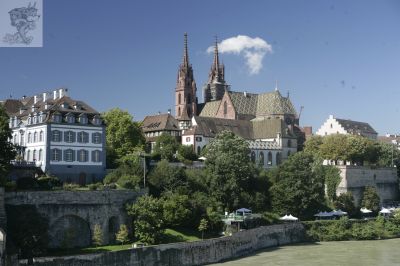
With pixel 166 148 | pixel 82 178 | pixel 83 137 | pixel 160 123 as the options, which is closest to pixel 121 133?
pixel 166 148

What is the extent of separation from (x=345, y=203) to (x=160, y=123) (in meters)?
28.4

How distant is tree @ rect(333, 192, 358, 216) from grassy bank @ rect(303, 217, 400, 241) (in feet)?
16.9

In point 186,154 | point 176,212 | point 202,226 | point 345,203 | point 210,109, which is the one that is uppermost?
point 210,109

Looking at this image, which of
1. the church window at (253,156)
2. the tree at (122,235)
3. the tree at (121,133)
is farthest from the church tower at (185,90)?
the tree at (122,235)

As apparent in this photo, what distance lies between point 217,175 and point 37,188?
17.5m

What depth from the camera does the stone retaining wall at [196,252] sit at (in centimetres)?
3547

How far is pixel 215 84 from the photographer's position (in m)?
112

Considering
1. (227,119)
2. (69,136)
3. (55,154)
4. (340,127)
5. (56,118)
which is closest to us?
(55,154)

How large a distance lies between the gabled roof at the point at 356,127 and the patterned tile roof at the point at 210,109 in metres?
21.0

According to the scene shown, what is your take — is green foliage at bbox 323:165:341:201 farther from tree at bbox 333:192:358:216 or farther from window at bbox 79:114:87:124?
window at bbox 79:114:87:124

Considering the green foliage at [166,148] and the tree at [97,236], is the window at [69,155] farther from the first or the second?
the green foliage at [166,148]

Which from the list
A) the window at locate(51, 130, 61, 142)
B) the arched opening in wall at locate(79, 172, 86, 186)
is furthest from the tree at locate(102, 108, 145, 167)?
the window at locate(51, 130, 61, 142)

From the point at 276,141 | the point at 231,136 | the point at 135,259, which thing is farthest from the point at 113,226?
the point at 276,141

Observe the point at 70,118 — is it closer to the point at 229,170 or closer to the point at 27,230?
the point at 229,170
